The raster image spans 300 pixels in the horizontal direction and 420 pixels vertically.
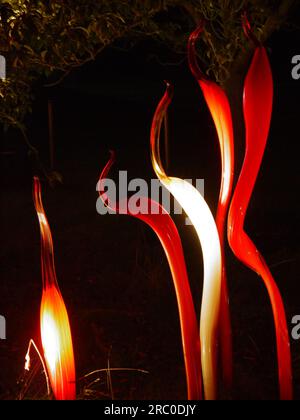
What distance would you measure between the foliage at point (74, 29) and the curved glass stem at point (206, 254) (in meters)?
1.39

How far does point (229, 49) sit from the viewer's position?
203 inches

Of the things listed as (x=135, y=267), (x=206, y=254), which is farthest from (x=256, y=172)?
(x=135, y=267)

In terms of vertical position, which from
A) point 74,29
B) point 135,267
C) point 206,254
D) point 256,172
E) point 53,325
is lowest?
point 53,325

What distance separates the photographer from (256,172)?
335 cm

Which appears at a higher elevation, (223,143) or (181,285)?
(223,143)

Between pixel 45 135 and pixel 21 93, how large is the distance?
1316cm

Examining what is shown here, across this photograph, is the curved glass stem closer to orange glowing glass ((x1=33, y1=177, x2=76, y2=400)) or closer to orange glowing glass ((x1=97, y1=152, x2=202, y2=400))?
orange glowing glass ((x1=97, y1=152, x2=202, y2=400))

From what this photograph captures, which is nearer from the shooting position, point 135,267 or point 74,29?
point 74,29

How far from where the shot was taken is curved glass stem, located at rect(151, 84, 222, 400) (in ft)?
10.7

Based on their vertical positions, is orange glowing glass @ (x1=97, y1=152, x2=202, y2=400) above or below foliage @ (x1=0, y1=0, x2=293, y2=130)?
below

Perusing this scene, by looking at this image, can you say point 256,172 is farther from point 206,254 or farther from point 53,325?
point 53,325

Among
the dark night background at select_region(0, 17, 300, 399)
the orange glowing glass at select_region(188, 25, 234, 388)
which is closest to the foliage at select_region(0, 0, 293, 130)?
the dark night background at select_region(0, 17, 300, 399)

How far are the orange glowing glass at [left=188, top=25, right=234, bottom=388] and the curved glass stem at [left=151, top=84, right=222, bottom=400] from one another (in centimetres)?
21

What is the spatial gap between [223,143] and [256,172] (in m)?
0.28
